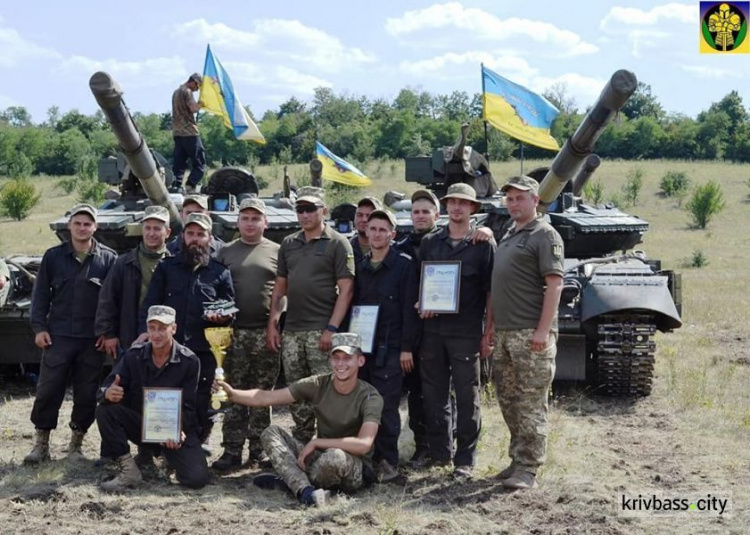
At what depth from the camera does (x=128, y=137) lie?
771cm

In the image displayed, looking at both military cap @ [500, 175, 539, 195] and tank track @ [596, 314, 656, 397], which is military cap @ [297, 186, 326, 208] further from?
tank track @ [596, 314, 656, 397]

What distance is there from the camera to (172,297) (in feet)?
21.1

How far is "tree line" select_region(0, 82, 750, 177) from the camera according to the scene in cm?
3578

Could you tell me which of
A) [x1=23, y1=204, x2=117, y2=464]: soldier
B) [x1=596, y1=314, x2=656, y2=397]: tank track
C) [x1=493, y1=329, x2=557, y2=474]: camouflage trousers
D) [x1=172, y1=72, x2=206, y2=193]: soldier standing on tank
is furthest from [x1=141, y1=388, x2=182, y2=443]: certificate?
[x1=172, y1=72, x2=206, y2=193]: soldier standing on tank

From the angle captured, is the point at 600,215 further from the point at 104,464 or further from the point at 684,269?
the point at 684,269

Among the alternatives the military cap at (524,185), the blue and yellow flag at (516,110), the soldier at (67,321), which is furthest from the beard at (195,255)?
the blue and yellow flag at (516,110)

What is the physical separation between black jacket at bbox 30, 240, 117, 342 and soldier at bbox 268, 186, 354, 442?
128 cm

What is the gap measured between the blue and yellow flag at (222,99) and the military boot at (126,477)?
5.22 metres

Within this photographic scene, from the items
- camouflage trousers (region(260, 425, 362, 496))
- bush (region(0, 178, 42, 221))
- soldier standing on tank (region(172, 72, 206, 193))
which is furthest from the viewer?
bush (region(0, 178, 42, 221))

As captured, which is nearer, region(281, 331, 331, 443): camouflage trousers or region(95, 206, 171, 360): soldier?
region(281, 331, 331, 443): camouflage trousers

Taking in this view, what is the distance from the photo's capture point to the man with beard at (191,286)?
6.43 meters

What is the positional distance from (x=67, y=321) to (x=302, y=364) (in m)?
1.66

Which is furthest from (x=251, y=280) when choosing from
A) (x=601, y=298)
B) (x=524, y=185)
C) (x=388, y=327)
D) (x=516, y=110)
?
(x=516, y=110)

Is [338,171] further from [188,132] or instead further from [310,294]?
[310,294]
